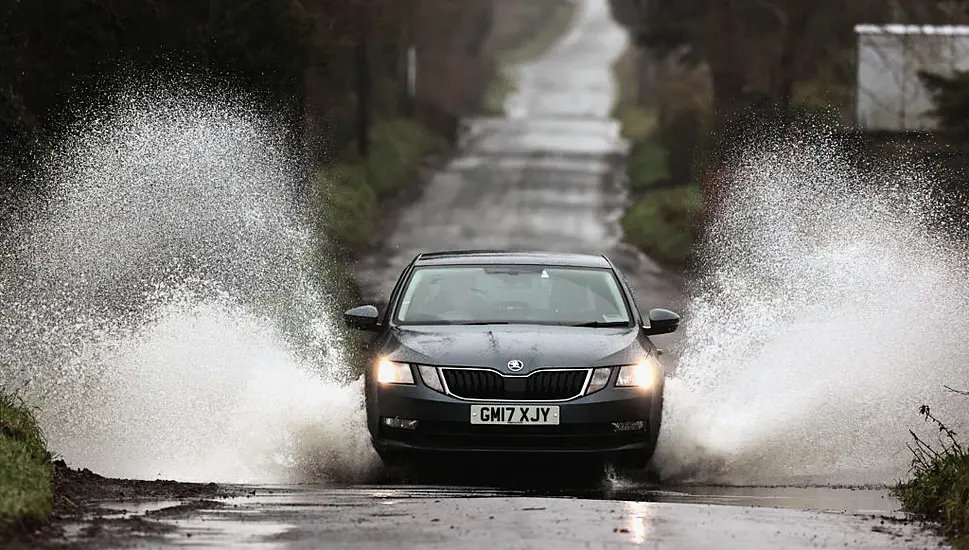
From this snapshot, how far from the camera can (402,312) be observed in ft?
39.5

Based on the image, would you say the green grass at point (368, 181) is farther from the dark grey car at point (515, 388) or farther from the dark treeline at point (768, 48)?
the dark grey car at point (515, 388)

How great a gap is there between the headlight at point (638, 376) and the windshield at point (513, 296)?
800 mm

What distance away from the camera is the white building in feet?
155

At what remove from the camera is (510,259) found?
12398 mm

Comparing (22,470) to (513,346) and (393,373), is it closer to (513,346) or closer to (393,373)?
(393,373)

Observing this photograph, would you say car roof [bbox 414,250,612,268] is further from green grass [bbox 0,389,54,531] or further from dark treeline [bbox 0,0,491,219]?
dark treeline [bbox 0,0,491,219]

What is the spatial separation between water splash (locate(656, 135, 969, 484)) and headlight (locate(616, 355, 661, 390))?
866mm

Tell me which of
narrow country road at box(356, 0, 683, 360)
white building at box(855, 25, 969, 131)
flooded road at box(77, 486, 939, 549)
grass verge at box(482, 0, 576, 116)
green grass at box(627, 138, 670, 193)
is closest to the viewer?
flooded road at box(77, 486, 939, 549)

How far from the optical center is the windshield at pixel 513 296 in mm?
11867

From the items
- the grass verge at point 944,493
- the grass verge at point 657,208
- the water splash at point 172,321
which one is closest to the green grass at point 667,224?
the grass verge at point 657,208

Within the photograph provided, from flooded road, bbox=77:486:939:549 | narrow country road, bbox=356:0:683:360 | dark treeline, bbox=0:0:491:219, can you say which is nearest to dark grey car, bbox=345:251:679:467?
flooded road, bbox=77:486:939:549

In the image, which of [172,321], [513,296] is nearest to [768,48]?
[172,321]

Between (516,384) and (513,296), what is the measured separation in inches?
65.7

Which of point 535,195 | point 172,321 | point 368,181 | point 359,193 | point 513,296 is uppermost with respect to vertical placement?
point 368,181
